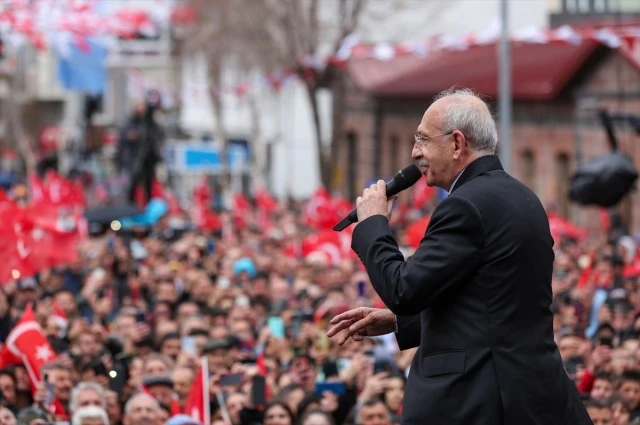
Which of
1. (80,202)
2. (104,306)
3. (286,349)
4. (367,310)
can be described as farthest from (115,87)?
(367,310)

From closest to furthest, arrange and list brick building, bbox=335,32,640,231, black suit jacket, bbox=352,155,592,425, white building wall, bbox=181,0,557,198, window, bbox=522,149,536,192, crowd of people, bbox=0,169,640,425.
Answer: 1. black suit jacket, bbox=352,155,592,425
2. crowd of people, bbox=0,169,640,425
3. brick building, bbox=335,32,640,231
4. window, bbox=522,149,536,192
5. white building wall, bbox=181,0,557,198

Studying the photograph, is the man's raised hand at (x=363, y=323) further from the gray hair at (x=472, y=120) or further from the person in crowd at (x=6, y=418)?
the person in crowd at (x=6, y=418)

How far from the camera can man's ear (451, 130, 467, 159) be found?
16.8ft

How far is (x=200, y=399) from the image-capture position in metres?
9.52

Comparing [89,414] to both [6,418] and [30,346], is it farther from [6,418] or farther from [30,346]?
[30,346]

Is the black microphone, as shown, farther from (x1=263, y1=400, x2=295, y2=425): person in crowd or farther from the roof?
the roof

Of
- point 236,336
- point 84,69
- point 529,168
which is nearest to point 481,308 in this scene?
point 236,336

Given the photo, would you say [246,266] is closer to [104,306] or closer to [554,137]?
[104,306]

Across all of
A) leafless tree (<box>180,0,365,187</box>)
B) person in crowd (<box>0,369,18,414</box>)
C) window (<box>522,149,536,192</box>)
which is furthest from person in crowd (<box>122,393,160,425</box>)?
leafless tree (<box>180,0,365,187</box>)

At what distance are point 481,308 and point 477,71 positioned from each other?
1087 inches

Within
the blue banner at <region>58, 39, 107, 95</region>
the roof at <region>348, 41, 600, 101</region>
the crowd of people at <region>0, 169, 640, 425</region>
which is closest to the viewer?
the crowd of people at <region>0, 169, 640, 425</region>

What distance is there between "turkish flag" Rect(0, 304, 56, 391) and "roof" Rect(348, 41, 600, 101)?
18718mm

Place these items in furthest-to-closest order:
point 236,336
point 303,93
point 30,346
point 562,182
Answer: point 303,93
point 562,182
point 236,336
point 30,346

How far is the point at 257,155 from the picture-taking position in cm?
4656
